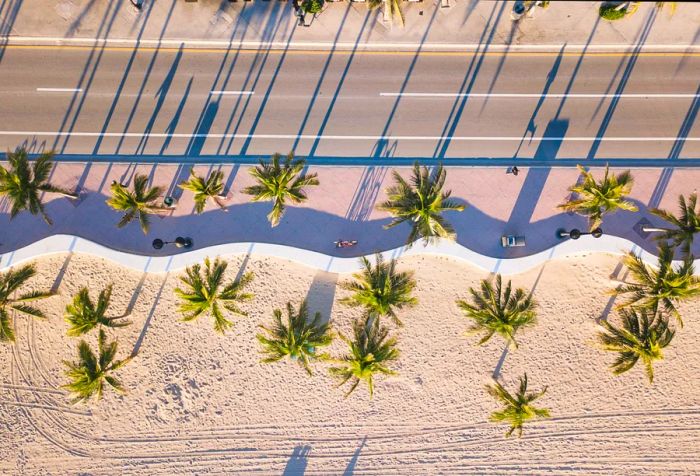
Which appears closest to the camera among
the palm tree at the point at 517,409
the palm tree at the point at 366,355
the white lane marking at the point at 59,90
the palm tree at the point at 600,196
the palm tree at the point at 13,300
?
the palm tree at the point at 600,196

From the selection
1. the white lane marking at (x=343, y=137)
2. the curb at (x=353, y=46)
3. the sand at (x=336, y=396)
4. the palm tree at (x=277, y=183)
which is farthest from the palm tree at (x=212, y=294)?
the curb at (x=353, y=46)

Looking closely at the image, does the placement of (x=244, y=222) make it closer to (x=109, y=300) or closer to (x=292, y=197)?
(x=292, y=197)

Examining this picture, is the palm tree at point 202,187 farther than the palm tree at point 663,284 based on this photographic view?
Yes

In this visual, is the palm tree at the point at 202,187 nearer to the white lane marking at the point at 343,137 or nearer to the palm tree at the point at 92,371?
the white lane marking at the point at 343,137

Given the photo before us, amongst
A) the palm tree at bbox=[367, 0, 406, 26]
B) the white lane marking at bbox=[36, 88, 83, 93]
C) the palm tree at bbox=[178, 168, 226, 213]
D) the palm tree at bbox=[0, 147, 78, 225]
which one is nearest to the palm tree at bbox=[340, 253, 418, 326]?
the palm tree at bbox=[178, 168, 226, 213]

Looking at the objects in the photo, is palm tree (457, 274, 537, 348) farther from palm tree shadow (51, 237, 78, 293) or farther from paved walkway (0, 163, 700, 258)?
palm tree shadow (51, 237, 78, 293)

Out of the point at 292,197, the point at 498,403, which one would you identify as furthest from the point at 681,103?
the point at 292,197

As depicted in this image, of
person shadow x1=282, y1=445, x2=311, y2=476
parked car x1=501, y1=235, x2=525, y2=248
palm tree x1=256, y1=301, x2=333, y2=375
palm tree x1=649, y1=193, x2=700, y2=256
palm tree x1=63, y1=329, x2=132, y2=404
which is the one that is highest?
palm tree x1=649, y1=193, x2=700, y2=256
